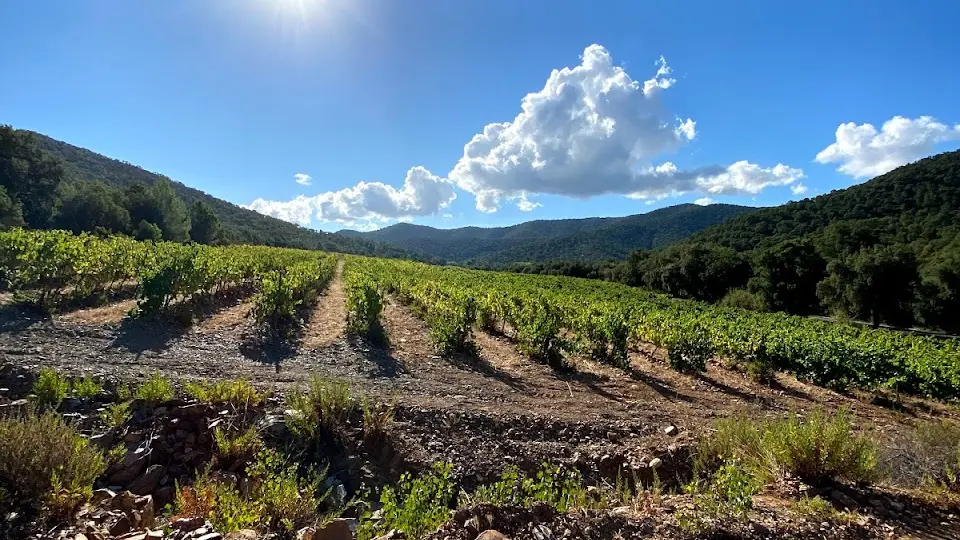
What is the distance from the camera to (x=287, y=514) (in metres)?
3.93

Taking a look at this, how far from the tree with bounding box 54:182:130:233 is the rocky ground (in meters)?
36.0

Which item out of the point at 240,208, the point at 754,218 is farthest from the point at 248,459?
the point at 240,208

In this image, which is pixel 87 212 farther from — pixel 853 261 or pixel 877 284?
pixel 877 284

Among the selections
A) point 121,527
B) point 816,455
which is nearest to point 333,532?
point 121,527

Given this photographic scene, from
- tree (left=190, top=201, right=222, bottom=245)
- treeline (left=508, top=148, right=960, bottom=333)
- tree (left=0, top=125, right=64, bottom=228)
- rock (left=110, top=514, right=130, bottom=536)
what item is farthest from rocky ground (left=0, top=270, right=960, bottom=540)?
tree (left=190, top=201, right=222, bottom=245)

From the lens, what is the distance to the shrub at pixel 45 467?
3.70m

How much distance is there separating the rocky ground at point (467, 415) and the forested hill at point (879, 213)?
4630 centimetres

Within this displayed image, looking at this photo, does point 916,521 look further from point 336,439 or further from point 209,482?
point 209,482

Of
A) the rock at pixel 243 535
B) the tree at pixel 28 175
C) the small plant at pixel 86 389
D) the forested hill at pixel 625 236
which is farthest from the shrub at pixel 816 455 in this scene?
the forested hill at pixel 625 236

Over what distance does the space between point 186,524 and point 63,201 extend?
48.7 m

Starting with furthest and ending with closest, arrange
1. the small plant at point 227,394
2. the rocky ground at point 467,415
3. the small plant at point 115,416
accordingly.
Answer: the small plant at point 227,394 < the small plant at point 115,416 < the rocky ground at point 467,415

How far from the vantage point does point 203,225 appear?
59500 millimetres

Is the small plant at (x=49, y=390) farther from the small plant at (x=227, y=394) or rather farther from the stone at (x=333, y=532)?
the stone at (x=333, y=532)

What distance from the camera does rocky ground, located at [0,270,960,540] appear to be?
3.44 metres
